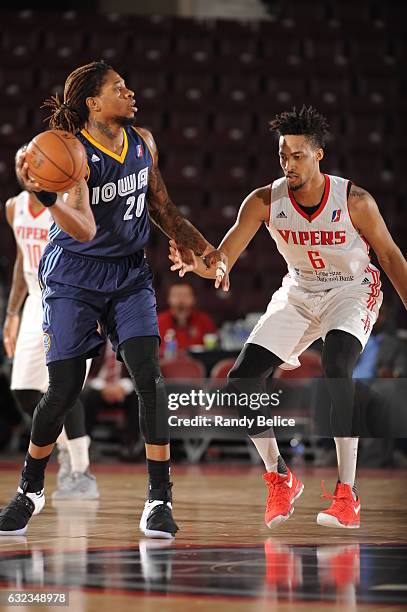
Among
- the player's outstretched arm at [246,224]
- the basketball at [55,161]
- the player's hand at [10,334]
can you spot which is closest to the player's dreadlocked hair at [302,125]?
the player's outstretched arm at [246,224]

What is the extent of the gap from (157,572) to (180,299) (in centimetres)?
585

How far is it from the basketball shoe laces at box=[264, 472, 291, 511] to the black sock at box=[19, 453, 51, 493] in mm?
981

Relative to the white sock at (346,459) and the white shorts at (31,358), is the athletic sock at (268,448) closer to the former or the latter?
the white sock at (346,459)

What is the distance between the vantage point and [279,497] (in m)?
4.37

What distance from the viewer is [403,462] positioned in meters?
8.87

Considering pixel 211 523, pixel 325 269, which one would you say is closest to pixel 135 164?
pixel 325 269

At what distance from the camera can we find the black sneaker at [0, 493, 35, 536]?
3.95 metres

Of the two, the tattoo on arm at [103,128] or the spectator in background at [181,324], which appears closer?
the tattoo on arm at [103,128]

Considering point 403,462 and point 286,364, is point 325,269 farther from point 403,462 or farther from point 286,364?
point 403,462

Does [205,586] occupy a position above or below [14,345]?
below

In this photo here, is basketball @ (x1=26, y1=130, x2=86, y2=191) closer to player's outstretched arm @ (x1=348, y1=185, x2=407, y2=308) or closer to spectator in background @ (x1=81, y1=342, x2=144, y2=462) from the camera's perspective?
player's outstretched arm @ (x1=348, y1=185, x2=407, y2=308)

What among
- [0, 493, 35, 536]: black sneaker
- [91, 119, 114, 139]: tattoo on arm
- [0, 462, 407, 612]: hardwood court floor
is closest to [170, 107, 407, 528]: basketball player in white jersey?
[0, 462, 407, 612]: hardwood court floor

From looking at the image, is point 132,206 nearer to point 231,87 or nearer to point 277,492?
point 277,492

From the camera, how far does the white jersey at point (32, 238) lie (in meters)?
5.92
